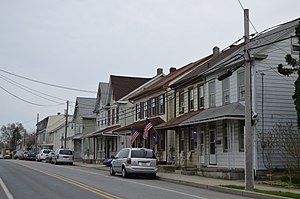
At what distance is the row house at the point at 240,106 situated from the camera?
24.0m

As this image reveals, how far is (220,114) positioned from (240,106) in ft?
4.87

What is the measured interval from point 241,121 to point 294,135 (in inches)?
116

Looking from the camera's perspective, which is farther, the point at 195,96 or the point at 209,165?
the point at 195,96

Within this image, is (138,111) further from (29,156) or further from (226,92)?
(29,156)

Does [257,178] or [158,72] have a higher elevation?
[158,72]

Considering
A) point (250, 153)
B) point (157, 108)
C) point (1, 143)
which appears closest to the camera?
point (250, 153)

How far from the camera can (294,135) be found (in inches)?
923

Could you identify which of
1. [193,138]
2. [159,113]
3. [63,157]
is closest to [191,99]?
[193,138]

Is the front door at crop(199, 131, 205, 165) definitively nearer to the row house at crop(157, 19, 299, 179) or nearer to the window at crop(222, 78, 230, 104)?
the row house at crop(157, 19, 299, 179)

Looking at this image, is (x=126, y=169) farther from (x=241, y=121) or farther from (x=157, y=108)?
(x=157, y=108)

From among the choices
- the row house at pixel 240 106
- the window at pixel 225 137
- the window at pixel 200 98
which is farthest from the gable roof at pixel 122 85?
the window at pixel 225 137

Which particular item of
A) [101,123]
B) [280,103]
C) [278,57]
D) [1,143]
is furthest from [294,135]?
[1,143]

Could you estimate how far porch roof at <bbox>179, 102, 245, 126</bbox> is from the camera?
77.6ft

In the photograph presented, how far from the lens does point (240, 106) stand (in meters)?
25.0
